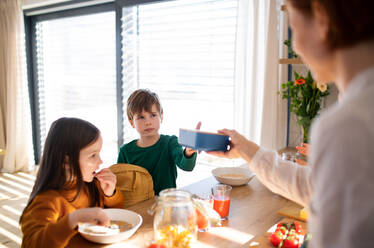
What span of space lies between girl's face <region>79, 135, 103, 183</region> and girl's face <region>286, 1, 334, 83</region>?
0.96 meters

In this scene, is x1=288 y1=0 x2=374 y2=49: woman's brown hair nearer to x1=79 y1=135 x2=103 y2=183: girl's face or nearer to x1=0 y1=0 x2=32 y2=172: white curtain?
x1=79 y1=135 x2=103 y2=183: girl's face

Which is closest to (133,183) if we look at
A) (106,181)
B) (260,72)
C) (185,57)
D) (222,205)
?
(106,181)

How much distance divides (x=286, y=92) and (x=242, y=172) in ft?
2.96

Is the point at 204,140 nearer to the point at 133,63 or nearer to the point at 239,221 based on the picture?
the point at 239,221

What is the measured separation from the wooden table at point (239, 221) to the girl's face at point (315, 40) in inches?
28.7

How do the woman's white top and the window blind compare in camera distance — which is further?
the window blind

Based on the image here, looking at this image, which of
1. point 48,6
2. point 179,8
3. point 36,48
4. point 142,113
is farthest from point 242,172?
point 36,48

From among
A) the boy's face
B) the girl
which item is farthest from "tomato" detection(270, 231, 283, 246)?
the boy's face

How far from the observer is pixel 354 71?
1.75 ft

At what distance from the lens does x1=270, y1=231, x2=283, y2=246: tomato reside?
109 cm

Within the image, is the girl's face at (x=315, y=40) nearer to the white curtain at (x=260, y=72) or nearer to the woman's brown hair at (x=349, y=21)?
the woman's brown hair at (x=349, y=21)

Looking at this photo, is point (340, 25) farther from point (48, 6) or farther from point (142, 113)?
point (48, 6)

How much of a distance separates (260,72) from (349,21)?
2.13m

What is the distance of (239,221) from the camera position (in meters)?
1.33
